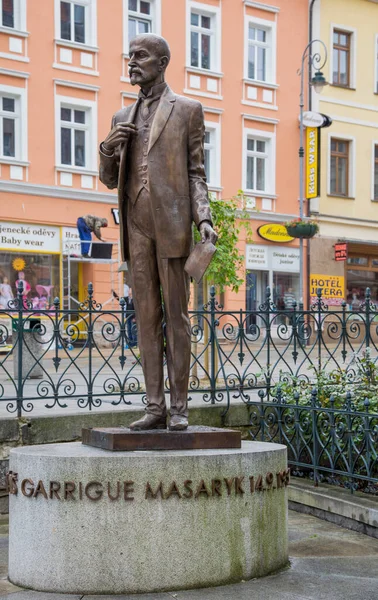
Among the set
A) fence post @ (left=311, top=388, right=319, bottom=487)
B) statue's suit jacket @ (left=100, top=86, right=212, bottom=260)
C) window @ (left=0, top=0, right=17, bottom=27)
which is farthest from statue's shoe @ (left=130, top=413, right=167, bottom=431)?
window @ (left=0, top=0, right=17, bottom=27)

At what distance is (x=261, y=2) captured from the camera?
27891 mm

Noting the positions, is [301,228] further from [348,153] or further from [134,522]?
[134,522]

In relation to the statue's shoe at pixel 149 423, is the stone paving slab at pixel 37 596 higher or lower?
lower

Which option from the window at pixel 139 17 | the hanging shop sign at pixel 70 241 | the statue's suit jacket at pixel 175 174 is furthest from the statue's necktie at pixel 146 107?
the window at pixel 139 17

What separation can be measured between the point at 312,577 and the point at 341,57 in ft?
86.0

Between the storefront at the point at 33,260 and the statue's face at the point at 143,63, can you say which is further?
the storefront at the point at 33,260

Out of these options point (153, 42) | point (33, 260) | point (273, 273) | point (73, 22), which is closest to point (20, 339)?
point (153, 42)

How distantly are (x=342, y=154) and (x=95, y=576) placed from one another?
26008 mm

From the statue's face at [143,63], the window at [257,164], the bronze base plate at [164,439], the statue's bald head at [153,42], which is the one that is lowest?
the bronze base plate at [164,439]

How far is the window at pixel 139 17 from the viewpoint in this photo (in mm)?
25188

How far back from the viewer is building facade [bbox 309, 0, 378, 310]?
29219 millimetres

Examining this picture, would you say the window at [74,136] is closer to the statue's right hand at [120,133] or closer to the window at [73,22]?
the window at [73,22]

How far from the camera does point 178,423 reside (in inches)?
233

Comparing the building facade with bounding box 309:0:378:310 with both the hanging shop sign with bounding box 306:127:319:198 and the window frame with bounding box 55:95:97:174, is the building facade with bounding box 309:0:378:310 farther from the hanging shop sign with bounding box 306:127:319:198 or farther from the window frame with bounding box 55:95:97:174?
the window frame with bounding box 55:95:97:174
